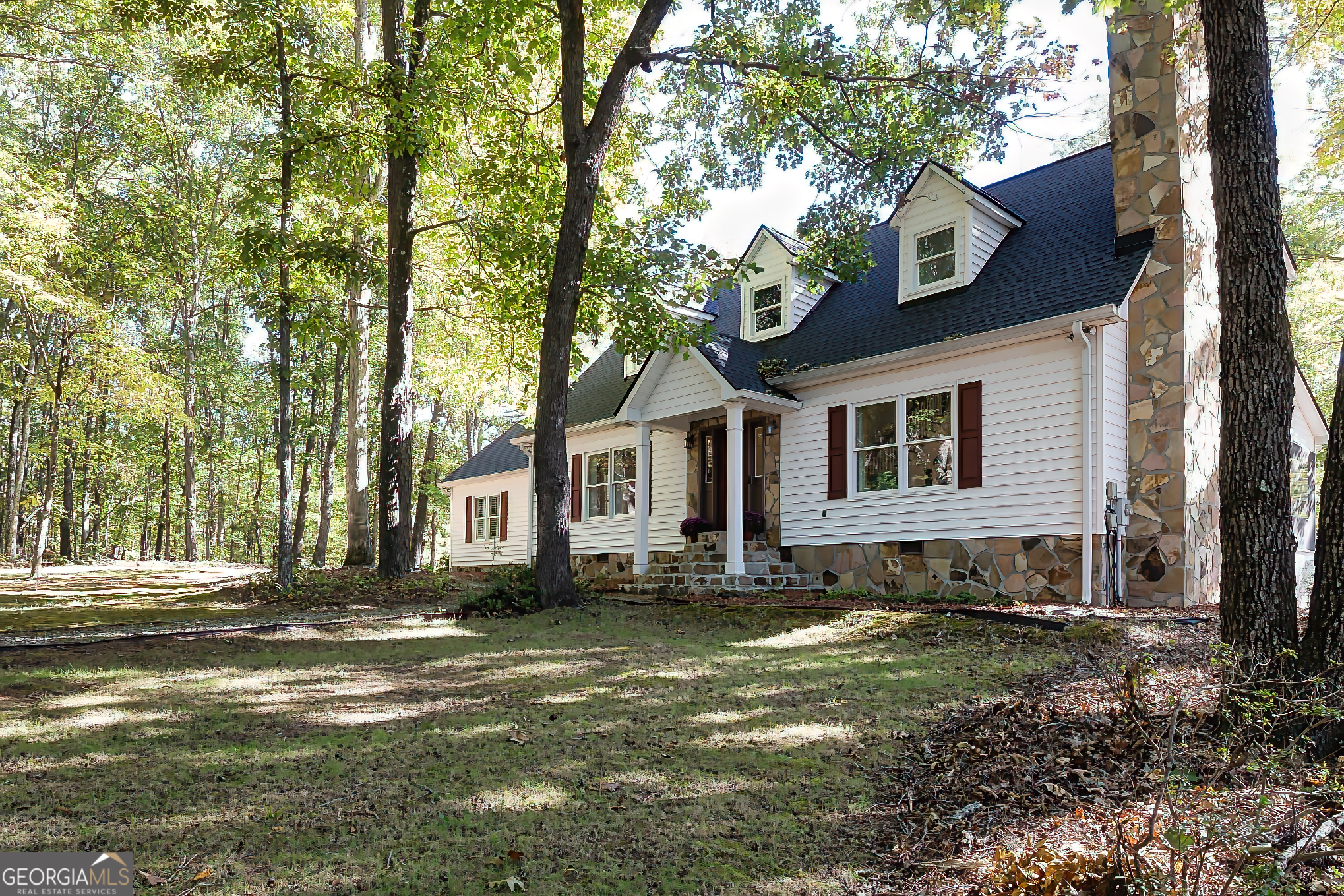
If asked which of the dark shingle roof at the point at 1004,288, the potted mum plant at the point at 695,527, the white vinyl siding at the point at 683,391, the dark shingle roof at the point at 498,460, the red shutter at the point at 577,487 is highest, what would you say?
the dark shingle roof at the point at 1004,288

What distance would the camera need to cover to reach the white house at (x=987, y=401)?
375 inches

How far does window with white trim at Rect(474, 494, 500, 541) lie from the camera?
20.9m

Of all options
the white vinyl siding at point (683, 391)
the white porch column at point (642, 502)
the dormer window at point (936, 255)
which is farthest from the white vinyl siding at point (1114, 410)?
the white porch column at point (642, 502)

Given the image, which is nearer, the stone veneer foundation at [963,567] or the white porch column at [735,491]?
the stone veneer foundation at [963,567]

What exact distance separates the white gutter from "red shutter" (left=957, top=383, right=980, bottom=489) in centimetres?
58

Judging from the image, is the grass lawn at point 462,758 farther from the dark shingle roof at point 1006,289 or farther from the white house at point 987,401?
the dark shingle roof at point 1006,289

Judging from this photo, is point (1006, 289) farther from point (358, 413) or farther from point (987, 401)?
point (358, 413)

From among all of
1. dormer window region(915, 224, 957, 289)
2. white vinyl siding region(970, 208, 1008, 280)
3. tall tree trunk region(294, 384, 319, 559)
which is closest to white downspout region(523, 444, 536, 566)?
dormer window region(915, 224, 957, 289)

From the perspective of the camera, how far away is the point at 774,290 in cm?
1445

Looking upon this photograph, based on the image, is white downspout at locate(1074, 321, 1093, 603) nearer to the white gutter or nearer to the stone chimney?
the white gutter

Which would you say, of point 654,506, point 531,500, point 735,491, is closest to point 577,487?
point 531,500

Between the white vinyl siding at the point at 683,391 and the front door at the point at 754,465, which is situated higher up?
the white vinyl siding at the point at 683,391

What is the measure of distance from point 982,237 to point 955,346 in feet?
8.03

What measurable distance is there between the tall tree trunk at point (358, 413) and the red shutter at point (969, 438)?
362 inches
